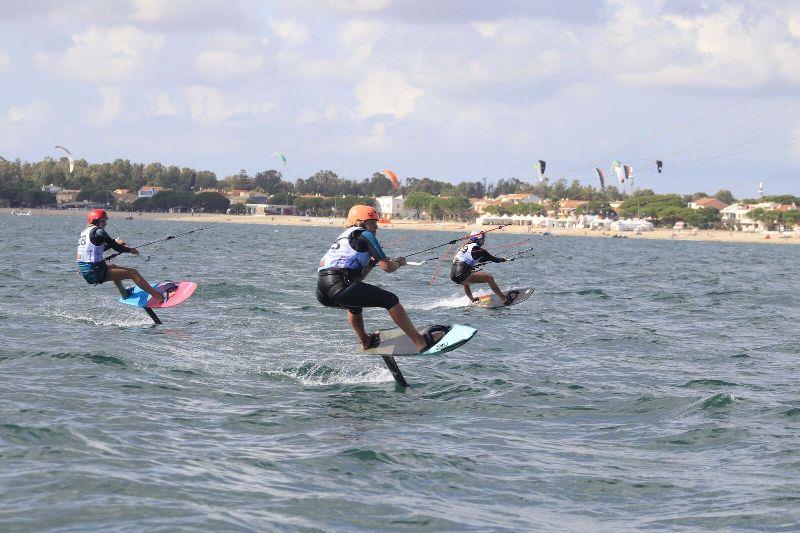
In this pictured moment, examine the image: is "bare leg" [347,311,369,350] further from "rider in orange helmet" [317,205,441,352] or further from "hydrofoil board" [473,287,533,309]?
"hydrofoil board" [473,287,533,309]

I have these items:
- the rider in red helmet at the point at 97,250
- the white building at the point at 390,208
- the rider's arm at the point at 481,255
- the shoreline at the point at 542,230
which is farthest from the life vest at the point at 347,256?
the white building at the point at 390,208

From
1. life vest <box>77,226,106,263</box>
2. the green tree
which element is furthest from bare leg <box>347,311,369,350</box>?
the green tree

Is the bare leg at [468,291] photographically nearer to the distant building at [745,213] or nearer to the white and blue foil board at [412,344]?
the white and blue foil board at [412,344]

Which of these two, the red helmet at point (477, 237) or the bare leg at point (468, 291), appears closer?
the red helmet at point (477, 237)

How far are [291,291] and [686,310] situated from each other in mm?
9114

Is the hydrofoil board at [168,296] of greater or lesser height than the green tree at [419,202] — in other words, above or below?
below

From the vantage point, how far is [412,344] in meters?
11.9

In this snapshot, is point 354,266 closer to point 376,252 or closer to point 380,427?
point 376,252

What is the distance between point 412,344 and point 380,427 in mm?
2284

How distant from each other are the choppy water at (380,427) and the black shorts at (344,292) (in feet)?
3.43

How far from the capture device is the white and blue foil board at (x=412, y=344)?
11.8 meters

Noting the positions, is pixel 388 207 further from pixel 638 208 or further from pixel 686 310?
pixel 686 310

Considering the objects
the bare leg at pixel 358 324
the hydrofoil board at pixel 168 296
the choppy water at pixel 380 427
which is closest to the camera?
the choppy water at pixel 380 427

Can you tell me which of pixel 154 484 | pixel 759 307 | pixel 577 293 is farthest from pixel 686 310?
pixel 154 484
